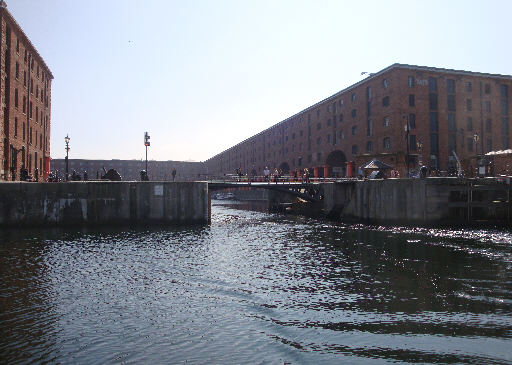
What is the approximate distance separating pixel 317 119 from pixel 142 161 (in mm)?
130072

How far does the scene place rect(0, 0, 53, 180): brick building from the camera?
4394 centimetres

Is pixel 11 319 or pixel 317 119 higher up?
pixel 317 119

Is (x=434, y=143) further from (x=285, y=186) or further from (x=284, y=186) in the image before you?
(x=284, y=186)

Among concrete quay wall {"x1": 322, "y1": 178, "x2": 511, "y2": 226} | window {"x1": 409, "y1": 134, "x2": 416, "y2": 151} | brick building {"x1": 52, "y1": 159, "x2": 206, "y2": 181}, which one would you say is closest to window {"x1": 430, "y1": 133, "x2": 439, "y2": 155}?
window {"x1": 409, "y1": 134, "x2": 416, "y2": 151}

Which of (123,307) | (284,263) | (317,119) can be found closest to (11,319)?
(123,307)

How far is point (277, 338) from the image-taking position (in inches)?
383

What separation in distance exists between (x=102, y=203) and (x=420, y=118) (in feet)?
148

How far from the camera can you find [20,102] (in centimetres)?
4966

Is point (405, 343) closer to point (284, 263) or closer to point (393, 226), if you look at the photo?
point (284, 263)

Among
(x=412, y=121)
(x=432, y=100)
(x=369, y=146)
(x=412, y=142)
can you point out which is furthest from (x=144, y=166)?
(x=432, y=100)

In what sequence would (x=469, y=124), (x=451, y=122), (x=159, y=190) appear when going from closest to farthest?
(x=159, y=190) < (x=451, y=122) < (x=469, y=124)

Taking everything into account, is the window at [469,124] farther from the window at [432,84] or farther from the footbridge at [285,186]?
the footbridge at [285,186]

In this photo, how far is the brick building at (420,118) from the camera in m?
57.6

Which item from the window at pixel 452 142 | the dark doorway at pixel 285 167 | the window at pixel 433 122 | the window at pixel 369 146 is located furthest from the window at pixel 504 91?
the dark doorway at pixel 285 167
